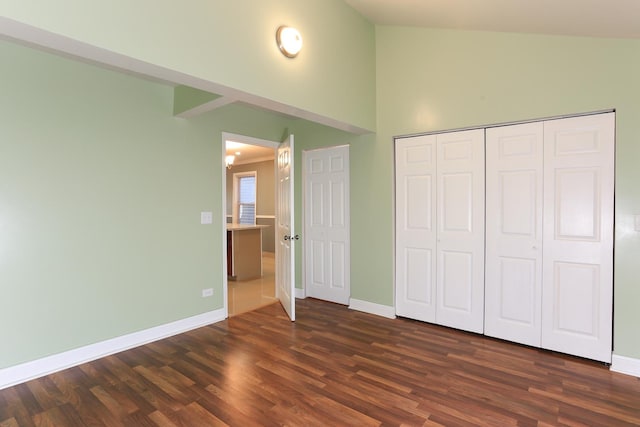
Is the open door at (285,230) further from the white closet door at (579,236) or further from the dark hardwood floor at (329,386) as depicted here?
the white closet door at (579,236)

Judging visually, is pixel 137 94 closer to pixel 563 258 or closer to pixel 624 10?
pixel 624 10

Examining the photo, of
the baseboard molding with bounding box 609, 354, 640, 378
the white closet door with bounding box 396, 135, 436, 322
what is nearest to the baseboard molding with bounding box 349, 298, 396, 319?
the white closet door with bounding box 396, 135, 436, 322

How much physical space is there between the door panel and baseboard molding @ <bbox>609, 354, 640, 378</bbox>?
283 centimetres

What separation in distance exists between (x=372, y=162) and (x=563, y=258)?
2.07 m

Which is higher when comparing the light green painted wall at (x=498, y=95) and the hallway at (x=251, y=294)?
the light green painted wall at (x=498, y=95)

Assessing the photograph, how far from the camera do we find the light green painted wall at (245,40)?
167cm

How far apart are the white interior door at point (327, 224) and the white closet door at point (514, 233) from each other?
167 centimetres

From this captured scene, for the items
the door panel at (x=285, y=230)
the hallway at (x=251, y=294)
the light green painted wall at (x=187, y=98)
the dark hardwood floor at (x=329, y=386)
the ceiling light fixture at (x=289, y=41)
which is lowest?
the dark hardwood floor at (x=329, y=386)

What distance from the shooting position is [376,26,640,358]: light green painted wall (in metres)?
2.59

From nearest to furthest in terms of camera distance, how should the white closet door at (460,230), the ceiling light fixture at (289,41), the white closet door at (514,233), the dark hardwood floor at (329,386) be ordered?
the dark hardwood floor at (329,386), the ceiling light fixture at (289,41), the white closet door at (514,233), the white closet door at (460,230)

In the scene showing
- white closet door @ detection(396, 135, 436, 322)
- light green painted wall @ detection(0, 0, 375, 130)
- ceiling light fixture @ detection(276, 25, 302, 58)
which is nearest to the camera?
light green painted wall @ detection(0, 0, 375, 130)

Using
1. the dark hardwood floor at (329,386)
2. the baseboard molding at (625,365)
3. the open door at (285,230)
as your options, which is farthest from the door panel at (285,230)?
the baseboard molding at (625,365)

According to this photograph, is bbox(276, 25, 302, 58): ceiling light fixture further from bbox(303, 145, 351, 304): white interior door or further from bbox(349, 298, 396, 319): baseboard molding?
bbox(349, 298, 396, 319): baseboard molding

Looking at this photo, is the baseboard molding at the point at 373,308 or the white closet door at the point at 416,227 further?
the baseboard molding at the point at 373,308
